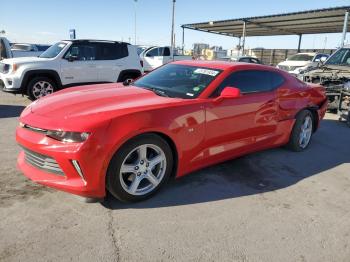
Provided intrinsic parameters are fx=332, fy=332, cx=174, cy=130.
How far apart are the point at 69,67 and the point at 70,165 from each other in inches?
265

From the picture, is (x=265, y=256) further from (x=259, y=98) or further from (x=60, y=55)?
(x=60, y=55)

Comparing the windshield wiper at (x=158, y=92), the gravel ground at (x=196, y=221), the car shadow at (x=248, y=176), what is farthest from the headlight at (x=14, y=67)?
the car shadow at (x=248, y=176)

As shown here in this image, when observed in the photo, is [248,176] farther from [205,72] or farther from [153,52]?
[153,52]

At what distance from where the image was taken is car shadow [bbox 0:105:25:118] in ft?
24.7

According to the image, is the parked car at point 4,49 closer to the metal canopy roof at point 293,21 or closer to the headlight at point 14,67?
the headlight at point 14,67

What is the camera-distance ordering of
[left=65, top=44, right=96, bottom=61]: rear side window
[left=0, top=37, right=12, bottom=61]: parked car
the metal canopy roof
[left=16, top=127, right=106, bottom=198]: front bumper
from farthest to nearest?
the metal canopy roof, [left=0, top=37, right=12, bottom=61]: parked car, [left=65, top=44, right=96, bottom=61]: rear side window, [left=16, top=127, right=106, bottom=198]: front bumper

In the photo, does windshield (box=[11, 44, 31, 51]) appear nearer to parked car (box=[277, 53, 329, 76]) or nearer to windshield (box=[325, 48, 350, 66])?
parked car (box=[277, 53, 329, 76])

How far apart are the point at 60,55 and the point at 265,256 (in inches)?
317

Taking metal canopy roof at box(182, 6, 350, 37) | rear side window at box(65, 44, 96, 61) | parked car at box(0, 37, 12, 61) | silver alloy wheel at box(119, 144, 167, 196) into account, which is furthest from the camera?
metal canopy roof at box(182, 6, 350, 37)

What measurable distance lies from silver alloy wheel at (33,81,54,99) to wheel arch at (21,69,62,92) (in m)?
0.19

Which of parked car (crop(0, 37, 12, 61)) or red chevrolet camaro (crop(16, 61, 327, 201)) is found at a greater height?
parked car (crop(0, 37, 12, 61))

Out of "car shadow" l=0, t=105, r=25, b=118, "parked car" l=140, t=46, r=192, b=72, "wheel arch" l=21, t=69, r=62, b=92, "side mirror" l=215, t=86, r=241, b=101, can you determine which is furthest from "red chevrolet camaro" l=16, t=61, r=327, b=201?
"parked car" l=140, t=46, r=192, b=72

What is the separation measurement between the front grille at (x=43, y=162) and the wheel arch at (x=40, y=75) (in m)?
5.86

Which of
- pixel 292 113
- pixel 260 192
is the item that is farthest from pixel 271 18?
pixel 260 192
